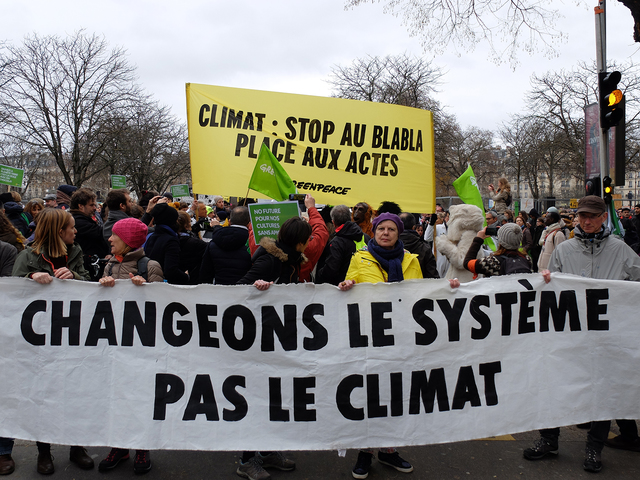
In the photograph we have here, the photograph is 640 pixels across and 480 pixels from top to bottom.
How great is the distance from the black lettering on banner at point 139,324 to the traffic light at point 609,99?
6.79 m

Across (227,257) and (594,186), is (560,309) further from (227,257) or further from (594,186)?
(594,186)

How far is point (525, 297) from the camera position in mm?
3646

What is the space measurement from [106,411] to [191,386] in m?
0.59

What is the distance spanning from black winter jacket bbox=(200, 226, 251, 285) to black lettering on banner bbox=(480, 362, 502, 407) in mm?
2292

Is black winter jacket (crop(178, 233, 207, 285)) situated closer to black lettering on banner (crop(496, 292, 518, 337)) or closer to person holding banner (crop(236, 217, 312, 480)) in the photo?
person holding banner (crop(236, 217, 312, 480))

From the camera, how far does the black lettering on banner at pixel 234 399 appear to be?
3.36 m

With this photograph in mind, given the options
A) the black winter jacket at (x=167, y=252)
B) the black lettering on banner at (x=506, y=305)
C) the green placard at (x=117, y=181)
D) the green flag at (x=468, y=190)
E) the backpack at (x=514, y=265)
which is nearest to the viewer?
the black lettering on banner at (x=506, y=305)

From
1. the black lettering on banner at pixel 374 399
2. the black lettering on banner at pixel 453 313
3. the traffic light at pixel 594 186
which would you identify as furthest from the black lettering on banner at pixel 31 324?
the traffic light at pixel 594 186

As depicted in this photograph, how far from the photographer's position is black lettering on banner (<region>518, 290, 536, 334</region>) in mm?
3602

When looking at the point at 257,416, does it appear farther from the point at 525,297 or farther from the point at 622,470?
the point at 622,470

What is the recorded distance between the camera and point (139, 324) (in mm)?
3494

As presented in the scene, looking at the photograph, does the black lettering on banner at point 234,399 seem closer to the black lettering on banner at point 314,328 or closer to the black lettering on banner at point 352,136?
the black lettering on banner at point 314,328

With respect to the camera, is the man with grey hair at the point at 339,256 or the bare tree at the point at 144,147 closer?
the man with grey hair at the point at 339,256

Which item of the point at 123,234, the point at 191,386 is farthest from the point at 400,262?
the point at 123,234
